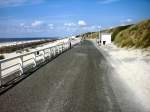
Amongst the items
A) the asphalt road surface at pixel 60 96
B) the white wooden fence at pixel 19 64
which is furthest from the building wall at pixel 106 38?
the asphalt road surface at pixel 60 96

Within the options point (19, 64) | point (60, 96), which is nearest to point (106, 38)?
point (19, 64)

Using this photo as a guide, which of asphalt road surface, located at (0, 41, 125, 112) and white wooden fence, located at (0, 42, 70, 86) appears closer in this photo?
asphalt road surface, located at (0, 41, 125, 112)

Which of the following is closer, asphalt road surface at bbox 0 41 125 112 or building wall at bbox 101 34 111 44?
asphalt road surface at bbox 0 41 125 112

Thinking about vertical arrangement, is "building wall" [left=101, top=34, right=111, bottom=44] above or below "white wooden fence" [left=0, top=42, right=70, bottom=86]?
below

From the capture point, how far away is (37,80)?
12.6 meters

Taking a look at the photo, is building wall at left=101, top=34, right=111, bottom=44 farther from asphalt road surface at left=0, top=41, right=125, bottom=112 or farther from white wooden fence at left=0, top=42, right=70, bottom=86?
asphalt road surface at left=0, top=41, right=125, bottom=112

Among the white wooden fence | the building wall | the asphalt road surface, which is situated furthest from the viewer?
the building wall

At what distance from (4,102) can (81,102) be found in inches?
94.3

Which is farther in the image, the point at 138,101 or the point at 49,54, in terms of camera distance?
the point at 49,54

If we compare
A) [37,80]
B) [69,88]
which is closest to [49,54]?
[37,80]

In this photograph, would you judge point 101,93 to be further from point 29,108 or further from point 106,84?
point 29,108

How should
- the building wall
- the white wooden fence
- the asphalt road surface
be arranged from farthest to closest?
the building wall < the white wooden fence < the asphalt road surface

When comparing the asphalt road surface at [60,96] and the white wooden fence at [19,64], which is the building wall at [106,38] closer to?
the white wooden fence at [19,64]

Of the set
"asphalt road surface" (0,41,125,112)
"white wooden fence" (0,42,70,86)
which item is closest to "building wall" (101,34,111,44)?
"white wooden fence" (0,42,70,86)
